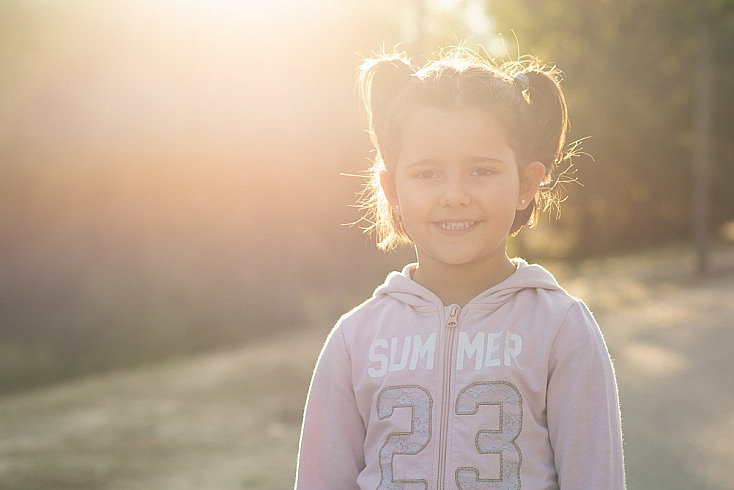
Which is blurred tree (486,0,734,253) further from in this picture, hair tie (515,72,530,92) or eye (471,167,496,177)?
eye (471,167,496,177)

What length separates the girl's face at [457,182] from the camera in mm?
1924

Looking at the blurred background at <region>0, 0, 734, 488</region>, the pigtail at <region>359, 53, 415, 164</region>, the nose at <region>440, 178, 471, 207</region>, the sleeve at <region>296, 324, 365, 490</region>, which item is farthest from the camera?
the blurred background at <region>0, 0, 734, 488</region>

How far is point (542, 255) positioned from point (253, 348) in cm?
A: 1509

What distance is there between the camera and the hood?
77.8 inches

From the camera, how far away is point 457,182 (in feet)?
6.31

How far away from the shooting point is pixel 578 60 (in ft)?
57.3

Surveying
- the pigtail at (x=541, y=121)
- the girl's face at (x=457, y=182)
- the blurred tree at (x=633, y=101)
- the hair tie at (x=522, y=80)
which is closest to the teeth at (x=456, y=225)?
the girl's face at (x=457, y=182)

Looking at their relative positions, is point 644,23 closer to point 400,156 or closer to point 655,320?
point 655,320

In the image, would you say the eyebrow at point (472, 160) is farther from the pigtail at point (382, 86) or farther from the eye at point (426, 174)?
the pigtail at point (382, 86)

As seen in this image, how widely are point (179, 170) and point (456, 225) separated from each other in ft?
29.4

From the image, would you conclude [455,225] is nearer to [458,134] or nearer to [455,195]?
[455,195]

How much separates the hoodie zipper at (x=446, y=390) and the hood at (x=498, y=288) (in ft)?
0.18

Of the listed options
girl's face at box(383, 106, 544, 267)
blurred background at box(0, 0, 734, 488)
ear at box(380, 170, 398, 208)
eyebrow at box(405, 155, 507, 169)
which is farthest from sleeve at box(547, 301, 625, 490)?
blurred background at box(0, 0, 734, 488)

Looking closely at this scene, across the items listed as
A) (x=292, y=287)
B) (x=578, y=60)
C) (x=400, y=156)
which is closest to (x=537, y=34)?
(x=578, y=60)
